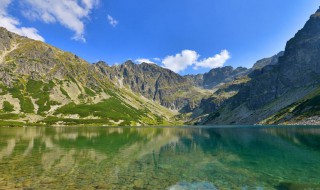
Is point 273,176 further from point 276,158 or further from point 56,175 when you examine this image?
point 56,175

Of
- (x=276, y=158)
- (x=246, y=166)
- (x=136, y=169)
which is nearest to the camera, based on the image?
(x=136, y=169)

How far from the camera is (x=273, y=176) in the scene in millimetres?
32750

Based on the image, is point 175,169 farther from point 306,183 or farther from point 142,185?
point 306,183

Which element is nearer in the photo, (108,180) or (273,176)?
(108,180)

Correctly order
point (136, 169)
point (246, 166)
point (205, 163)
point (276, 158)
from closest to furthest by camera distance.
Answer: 1. point (136, 169)
2. point (246, 166)
3. point (205, 163)
4. point (276, 158)

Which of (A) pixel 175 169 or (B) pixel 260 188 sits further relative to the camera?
(A) pixel 175 169

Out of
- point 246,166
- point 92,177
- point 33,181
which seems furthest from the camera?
point 246,166

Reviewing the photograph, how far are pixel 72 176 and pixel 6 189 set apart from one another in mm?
8037

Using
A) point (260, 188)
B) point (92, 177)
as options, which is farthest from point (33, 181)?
point (260, 188)

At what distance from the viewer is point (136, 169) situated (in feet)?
123

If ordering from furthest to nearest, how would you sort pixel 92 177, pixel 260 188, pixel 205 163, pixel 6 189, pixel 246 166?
pixel 205 163 < pixel 246 166 < pixel 92 177 < pixel 260 188 < pixel 6 189

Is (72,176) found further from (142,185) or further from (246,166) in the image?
(246,166)

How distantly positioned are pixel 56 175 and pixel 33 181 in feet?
12.6

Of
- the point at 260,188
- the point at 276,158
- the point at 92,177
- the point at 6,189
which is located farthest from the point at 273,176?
the point at 6,189
